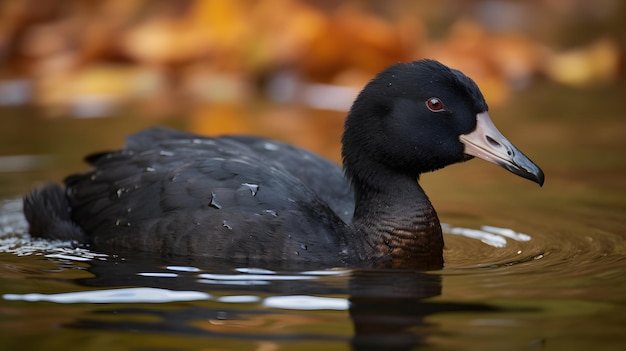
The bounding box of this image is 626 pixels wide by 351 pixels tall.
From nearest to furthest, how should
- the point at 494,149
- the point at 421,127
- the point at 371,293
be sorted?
the point at 371,293 → the point at 494,149 → the point at 421,127

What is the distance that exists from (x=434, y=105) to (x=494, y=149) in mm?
396

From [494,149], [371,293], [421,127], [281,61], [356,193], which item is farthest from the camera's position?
[281,61]

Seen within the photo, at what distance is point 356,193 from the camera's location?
20.0 feet

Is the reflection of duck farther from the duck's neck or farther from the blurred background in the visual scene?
the blurred background

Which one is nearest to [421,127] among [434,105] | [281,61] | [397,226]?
[434,105]

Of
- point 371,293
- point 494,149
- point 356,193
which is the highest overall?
point 494,149

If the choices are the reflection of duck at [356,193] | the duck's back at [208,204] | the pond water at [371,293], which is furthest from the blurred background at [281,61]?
the reflection of duck at [356,193]

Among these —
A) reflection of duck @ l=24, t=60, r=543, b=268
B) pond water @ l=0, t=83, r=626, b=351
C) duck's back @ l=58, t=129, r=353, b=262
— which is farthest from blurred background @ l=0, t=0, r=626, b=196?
reflection of duck @ l=24, t=60, r=543, b=268

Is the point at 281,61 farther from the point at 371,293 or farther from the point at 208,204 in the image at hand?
the point at 371,293

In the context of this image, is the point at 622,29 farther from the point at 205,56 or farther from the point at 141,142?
the point at 141,142

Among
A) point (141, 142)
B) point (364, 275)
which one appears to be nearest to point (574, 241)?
point (364, 275)

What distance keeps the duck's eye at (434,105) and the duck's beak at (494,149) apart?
19cm

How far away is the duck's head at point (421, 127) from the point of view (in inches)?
227

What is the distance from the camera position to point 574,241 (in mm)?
6246
